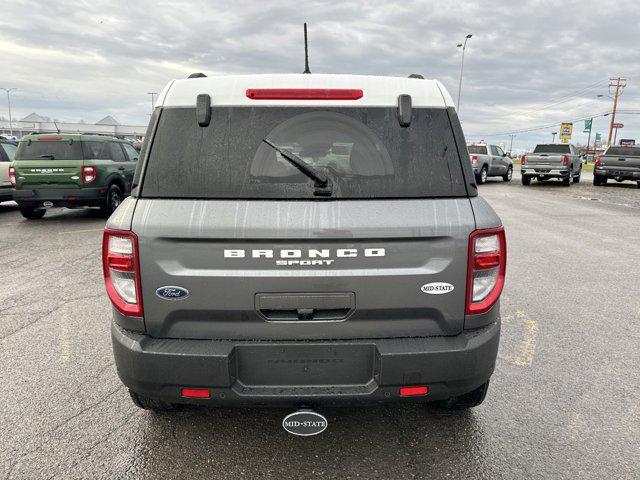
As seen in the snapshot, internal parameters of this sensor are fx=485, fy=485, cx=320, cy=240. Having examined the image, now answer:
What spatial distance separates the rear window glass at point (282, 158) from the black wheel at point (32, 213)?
10.6 metres

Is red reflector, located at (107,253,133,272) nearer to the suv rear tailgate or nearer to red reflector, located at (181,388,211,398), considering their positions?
the suv rear tailgate

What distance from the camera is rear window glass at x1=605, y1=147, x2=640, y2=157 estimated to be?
72.8ft

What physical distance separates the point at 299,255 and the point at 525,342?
287 cm

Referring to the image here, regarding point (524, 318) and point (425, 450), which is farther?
point (524, 318)

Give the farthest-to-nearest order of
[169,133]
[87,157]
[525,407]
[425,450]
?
[87,157] → [525,407] → [425,450] → [169,133]

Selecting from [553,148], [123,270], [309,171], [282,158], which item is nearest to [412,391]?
[309,171]

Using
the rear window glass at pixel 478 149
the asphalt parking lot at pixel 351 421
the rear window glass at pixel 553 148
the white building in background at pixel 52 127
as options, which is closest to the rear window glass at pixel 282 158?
the asphalt parking lot at pixel 351 421

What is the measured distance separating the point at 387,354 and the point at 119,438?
1.66 m

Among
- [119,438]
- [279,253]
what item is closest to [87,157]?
[119,438]

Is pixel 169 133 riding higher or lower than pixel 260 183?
higher

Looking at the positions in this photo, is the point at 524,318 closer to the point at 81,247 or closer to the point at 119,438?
the point at 119,438

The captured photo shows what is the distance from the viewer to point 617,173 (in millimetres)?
22500

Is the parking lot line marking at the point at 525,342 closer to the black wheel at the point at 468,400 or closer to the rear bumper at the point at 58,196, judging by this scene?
the black wheel at the point at 468,400

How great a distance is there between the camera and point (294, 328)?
2.23 metres
